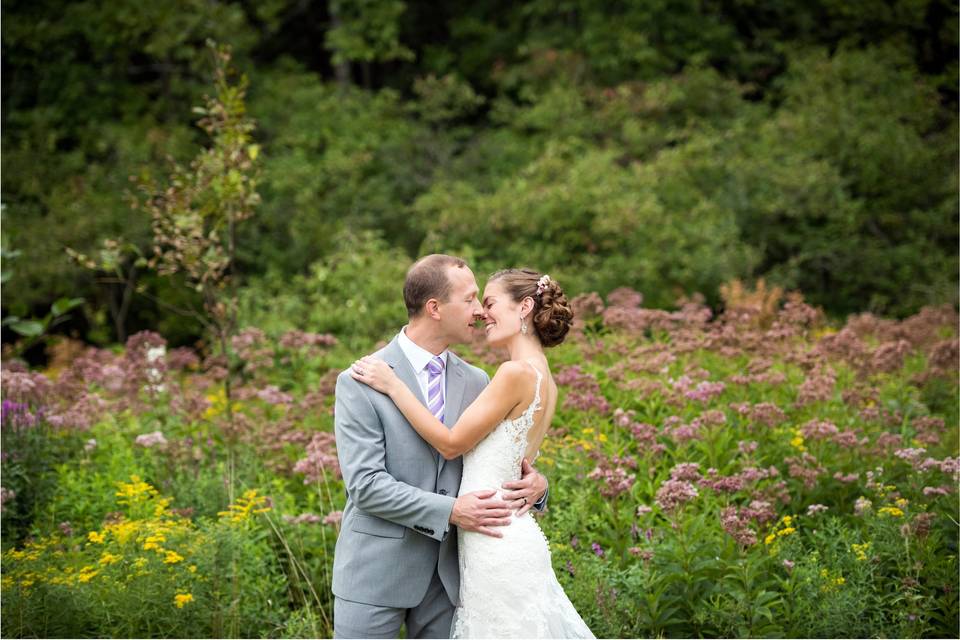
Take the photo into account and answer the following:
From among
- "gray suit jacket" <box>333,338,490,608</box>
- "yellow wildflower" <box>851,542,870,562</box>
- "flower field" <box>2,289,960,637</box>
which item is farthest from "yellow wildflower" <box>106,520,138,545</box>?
"yellow wildflower" <box>851,542,870,562</box>

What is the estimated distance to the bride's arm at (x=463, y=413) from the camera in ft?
11.5

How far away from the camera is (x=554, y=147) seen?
1466 centimetres

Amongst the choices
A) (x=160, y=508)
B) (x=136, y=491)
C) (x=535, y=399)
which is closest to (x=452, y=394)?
(x=535, y=399)

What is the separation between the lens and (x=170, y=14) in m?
15.6

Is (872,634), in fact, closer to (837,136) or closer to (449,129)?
(837,136)

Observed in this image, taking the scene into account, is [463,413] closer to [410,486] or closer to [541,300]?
[410,486]

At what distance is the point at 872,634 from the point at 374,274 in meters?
7.13

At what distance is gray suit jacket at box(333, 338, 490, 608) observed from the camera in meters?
3.48

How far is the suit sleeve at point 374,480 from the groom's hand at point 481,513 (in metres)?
0.04

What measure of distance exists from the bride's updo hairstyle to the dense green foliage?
29.0 feet

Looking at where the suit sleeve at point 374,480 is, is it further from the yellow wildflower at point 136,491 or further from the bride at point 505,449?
the yellow wildflower at point 136,491

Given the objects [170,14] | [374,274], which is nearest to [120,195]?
[170,14]

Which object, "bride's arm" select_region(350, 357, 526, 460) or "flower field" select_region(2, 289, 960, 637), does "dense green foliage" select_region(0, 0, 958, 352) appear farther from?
"bride's arm" select_region(350, 357, 526, 460)

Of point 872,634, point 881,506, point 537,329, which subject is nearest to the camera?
point 537,329
